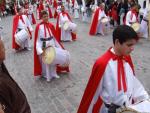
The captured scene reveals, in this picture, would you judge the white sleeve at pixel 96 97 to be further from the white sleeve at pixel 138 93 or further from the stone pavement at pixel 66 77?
the stone pavement at pixel 66 77

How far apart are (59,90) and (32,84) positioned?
93cm

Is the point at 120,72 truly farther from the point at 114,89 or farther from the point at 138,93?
the point at 138,93

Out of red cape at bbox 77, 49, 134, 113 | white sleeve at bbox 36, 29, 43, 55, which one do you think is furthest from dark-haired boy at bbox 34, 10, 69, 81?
red cape at bbox 77, 49, 134, 113

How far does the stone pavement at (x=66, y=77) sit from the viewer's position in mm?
7078

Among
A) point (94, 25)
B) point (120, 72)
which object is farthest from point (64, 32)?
point (120, 72)

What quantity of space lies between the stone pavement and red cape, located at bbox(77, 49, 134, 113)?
2621mm

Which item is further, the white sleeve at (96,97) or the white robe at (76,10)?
the white robe at (76,10)

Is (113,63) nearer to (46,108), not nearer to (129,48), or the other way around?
(129,48)

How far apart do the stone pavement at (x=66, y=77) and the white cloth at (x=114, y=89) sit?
2.86m

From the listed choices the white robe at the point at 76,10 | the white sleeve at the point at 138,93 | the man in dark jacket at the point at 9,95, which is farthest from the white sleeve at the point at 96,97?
the white robe at the point at 76,10

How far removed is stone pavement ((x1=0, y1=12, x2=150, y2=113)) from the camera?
23.2ft

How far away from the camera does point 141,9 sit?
17.5 meters

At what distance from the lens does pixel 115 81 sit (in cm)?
368

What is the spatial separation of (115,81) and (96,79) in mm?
211
